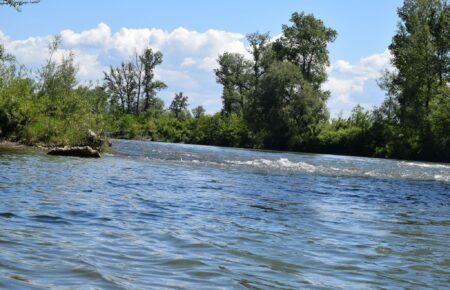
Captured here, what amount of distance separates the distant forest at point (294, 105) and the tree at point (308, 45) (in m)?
0.15

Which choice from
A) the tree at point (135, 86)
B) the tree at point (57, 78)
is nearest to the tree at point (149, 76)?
the tree at point (135, 86)

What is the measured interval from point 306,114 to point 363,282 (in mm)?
63026

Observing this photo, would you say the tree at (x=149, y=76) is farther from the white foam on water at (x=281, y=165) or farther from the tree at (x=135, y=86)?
the white foam on water at (x=281, y=165)

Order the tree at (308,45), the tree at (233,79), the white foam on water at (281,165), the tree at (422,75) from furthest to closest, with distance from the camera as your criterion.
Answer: the tree at (233,79) < the tree at (308,45) < the tree at (422,75) < the white foam on water at (281,165)

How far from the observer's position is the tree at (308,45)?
7706 centimetres

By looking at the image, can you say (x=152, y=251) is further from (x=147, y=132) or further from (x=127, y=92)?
(x=127, y=92)

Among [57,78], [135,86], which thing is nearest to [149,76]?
[135,86]

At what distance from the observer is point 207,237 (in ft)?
28.6

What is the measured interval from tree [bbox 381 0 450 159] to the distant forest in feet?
0.37

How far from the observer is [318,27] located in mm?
77750

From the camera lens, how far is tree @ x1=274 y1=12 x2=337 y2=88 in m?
77.1

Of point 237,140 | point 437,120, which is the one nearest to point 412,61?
point 437,120

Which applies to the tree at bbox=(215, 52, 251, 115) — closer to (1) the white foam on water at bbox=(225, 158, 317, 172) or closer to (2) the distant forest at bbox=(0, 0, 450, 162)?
(2) the distant forest at bbox=(0, 0, 450, 162)

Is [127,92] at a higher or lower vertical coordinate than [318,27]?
lower
